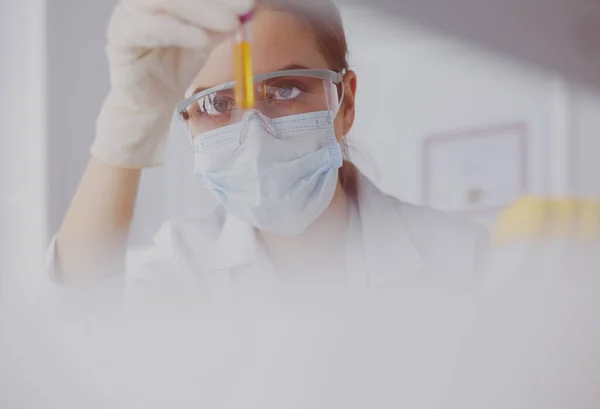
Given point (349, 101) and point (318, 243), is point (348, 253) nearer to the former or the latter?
point (318, 243)

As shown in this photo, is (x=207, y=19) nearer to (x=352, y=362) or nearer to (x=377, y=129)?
(x=377, y=129)

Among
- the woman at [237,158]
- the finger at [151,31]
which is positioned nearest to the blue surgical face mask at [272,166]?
the woman at [237,158]

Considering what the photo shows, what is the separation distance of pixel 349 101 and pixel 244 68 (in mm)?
136

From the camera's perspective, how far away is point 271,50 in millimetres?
789

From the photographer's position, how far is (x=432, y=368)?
0.85 metres

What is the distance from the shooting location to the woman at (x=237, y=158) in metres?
0.76

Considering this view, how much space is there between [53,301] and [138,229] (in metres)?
0.13

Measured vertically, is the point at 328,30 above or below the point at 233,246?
above

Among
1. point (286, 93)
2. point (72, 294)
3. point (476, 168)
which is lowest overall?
point (72, 294)

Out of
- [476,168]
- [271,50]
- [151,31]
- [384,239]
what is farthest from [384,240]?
[151,31]

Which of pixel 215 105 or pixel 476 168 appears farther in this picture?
pixel 476 168

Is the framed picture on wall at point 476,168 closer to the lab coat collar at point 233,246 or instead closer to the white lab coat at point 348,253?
the white lab coat at point 348,253

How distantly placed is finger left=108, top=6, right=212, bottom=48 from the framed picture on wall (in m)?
0.33

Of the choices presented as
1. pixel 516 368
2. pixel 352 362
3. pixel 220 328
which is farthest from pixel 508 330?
pixel 220 328
